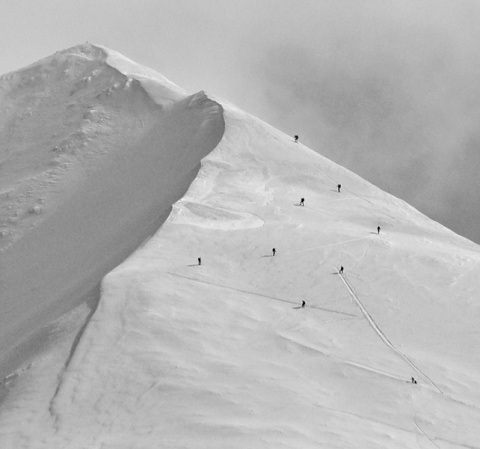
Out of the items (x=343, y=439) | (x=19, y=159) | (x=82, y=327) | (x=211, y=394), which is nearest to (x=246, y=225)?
(x=82, y=327)

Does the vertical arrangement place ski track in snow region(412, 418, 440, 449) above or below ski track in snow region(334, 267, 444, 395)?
below

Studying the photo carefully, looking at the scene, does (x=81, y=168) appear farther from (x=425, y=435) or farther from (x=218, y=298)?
(x=425, y=435)

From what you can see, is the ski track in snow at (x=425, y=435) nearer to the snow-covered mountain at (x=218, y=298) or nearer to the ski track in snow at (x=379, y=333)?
the snow-covered mountain at (x=218, y=298)

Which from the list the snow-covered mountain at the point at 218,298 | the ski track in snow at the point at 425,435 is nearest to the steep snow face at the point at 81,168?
the snow-covered mountain at the point at 218,298

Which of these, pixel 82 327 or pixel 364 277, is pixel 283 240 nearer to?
pixel 364 277

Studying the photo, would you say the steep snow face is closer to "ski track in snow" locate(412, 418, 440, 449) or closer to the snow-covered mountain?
the snow-covered mountain

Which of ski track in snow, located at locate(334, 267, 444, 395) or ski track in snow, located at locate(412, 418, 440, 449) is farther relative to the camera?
ski track in snow, located at locate(334, 267, 444, 395)

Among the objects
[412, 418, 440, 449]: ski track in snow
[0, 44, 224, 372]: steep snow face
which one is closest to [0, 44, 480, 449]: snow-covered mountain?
[412, 418, 440, 449]: ski track in snow
